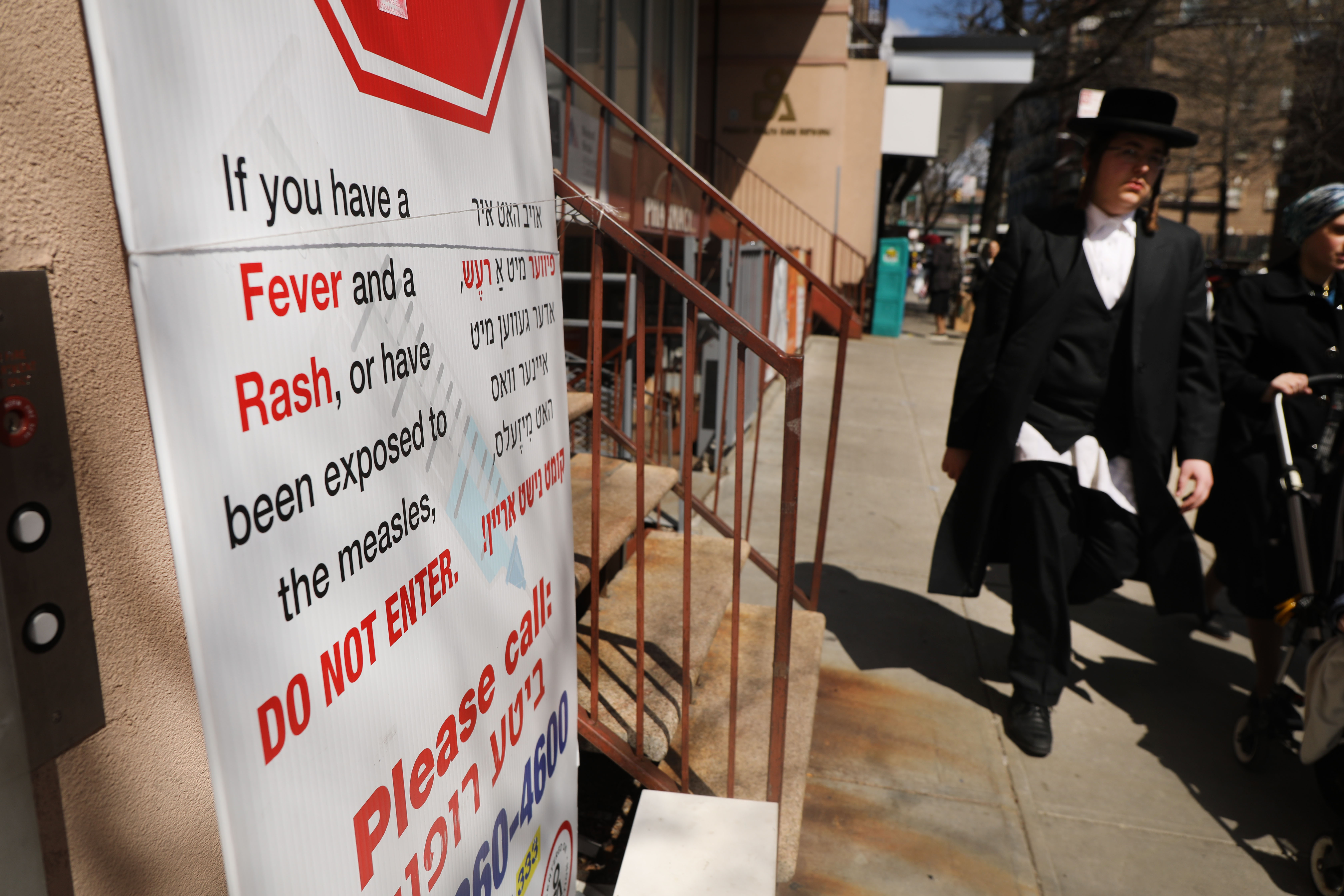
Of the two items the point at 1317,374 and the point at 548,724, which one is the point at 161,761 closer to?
the point at 548,724

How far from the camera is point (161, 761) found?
1112 mm

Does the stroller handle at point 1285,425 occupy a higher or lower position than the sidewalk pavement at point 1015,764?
higher

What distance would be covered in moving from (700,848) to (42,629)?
4.74 feet

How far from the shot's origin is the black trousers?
3312 millimetres

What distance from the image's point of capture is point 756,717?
2.80 meters

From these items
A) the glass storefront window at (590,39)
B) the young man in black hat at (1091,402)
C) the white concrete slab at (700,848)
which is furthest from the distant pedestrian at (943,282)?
the white concrete slab at (700,848)

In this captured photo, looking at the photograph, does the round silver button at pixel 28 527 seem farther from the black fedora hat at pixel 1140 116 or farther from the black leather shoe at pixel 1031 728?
the black leather shoe at pixel 1031 728

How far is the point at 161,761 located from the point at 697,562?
2370 mm

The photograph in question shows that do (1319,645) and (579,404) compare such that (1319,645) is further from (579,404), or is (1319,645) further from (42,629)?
(42,629)

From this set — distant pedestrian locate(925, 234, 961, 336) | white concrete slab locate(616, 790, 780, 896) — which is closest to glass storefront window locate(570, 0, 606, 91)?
white concrete slab locate(616, 790, 780, 896)

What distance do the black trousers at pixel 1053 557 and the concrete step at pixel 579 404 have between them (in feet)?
5.32

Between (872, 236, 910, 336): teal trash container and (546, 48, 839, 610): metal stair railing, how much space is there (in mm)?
2381

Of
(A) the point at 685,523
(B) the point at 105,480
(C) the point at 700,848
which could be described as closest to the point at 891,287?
(A) the point at 685,523

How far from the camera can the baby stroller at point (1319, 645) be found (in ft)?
8.75
